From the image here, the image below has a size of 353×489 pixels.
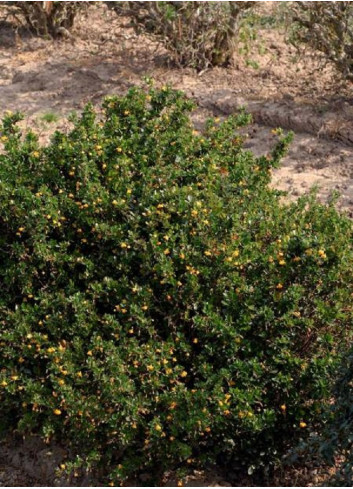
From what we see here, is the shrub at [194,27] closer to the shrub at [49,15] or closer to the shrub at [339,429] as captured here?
the shrub at [49,15]

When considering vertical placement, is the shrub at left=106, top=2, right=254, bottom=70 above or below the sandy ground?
above

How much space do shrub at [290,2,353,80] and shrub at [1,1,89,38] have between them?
2343mm

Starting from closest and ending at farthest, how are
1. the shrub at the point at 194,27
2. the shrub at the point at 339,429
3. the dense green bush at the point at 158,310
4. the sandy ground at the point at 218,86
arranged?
the shrub at the point at 339,429, the dense green bush at the point at 158,310, the sandy ground at the point at 218,86, the shrub at the point at 194,27

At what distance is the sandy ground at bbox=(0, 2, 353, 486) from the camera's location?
6.62 meters

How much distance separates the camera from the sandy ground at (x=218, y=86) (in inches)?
261

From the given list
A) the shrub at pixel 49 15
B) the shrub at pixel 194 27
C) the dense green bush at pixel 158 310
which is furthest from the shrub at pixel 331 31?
the dense green bush at pixel 158 310

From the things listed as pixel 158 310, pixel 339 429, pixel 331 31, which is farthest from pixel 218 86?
pixel 339 429

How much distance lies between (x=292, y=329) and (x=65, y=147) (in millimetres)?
1416

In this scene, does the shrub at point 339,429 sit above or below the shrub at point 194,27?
below

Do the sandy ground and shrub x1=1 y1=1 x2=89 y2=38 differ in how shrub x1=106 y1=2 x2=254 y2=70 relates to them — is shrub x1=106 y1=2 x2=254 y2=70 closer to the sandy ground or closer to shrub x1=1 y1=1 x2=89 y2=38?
the sandy ground

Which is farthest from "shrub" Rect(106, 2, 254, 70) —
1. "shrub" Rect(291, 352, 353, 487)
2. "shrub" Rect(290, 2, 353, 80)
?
"shrub" Rect(291, 352, 353, 487)

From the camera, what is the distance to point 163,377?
12.3 ft

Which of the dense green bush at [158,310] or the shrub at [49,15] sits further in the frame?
the shrub at [49,15]

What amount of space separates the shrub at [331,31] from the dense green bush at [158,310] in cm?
310
